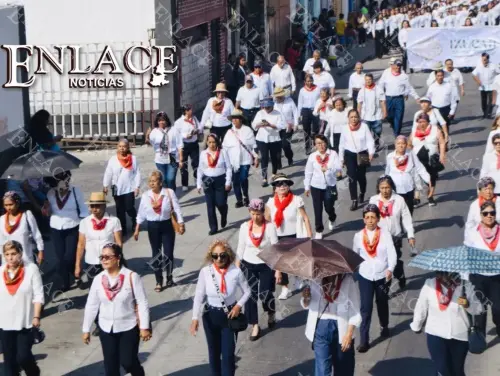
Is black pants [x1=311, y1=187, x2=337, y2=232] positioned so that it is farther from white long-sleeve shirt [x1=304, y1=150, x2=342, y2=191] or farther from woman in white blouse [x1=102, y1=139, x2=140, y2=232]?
woman in white blouse [x1=102, y1=139, x2=140, y2=232]

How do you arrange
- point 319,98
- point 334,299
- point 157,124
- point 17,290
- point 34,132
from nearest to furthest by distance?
point 334,299 < point 17,290 < point 34,132 < point 157,124 < point 319,98

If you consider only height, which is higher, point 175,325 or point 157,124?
point 157,124

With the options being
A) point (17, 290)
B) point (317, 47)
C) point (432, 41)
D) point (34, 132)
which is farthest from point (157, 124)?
point (317, 47)

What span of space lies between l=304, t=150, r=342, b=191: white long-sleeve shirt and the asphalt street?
95 cm

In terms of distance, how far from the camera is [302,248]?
10.2 m

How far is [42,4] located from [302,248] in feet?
51.6

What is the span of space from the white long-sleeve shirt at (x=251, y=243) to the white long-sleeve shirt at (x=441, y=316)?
249 cm

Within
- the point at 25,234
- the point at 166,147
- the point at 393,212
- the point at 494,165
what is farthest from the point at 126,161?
the point at 494,165

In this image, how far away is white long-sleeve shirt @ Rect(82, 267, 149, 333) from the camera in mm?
10266

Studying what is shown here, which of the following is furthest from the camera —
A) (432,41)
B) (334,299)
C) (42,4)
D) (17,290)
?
(432,41)

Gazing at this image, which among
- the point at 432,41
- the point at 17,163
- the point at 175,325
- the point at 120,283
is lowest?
the point at 175,325

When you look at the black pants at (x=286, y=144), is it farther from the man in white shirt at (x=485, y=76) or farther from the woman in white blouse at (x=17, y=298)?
the woman in white blouse at (x=17, y=298)

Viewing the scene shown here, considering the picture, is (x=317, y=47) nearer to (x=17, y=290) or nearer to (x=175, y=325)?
(x=175, y=325)

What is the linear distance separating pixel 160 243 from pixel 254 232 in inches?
92.9
